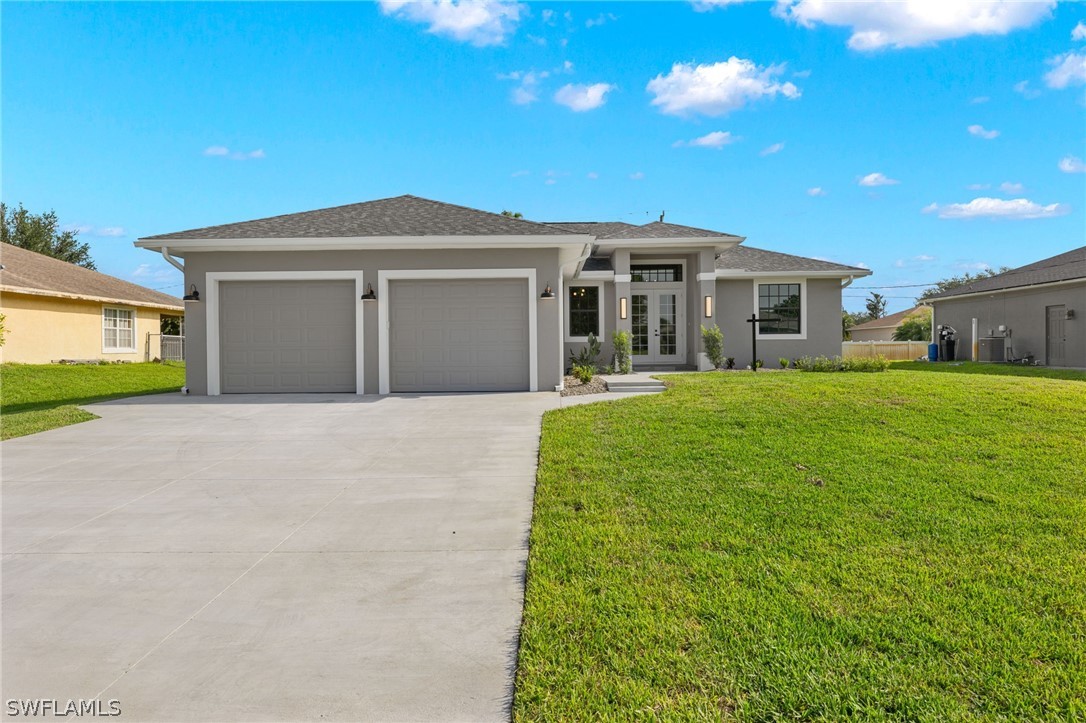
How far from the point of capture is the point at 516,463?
6184mm

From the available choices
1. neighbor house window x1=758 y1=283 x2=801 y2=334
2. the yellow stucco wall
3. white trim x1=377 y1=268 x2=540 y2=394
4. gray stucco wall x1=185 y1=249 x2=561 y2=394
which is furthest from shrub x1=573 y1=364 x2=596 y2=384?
the yellow stucco wall

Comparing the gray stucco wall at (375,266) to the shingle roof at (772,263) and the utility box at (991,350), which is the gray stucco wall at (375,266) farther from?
the utility box at (991,350)

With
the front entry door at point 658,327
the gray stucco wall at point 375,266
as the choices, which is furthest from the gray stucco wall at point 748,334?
the gray stucco wall at point 375,266

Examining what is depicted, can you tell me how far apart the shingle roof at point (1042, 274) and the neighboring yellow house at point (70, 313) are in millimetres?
30257

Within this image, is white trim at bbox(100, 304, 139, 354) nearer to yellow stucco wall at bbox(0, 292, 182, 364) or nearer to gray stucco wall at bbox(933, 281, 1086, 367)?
yellow stucco wall at bbox(0, 292, 182, 364)

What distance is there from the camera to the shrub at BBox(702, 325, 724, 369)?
15.2 meters

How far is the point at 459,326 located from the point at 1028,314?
1963cm

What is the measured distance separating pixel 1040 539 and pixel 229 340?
41.9 feet

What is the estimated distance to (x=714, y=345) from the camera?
15.3 metres

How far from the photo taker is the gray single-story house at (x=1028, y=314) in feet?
59.4

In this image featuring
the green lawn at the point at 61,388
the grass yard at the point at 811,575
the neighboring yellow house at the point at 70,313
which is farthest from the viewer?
the neighboring yellow house at the point at 70,313

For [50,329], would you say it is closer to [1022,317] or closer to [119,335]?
[119,335]

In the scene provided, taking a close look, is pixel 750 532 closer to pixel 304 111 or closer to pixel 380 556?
pixel 380 556

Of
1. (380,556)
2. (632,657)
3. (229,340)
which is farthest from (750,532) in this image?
(229,340)
